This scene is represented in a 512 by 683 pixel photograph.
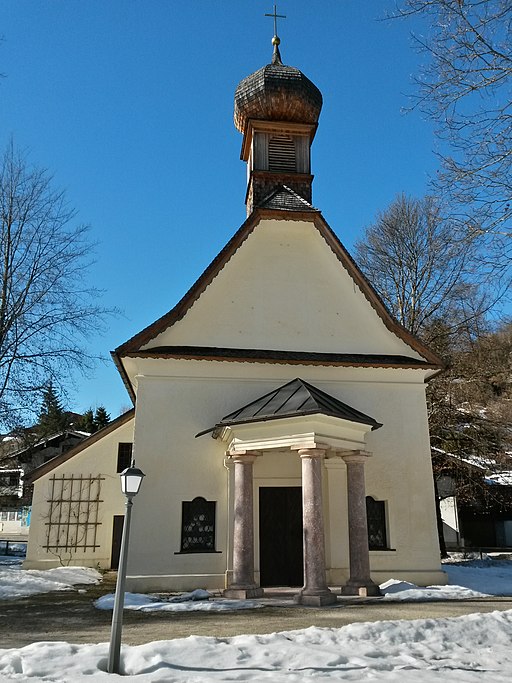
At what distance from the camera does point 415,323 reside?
23.3m

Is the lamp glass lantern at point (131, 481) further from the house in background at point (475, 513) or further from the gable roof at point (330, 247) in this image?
the house in background at point (475, 513)

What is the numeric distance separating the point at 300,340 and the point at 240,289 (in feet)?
6.56

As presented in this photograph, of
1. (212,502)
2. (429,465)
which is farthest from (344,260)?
(212,502)

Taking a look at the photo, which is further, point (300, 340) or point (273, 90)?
point (273, 90)

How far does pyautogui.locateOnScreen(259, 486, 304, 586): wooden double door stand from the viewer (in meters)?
13.7

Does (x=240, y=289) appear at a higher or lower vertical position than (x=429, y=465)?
higher

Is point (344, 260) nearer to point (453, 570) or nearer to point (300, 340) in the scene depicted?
point (300, 340)

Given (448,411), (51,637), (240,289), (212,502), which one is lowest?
(51,637)

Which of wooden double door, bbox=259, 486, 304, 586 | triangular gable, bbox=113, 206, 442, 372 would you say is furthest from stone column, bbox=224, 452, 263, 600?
triangular gable, bbox=113, 206, 442, 372

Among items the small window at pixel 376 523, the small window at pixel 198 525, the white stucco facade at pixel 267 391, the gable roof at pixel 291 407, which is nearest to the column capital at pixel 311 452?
the white stucco facade at pixel 267 391

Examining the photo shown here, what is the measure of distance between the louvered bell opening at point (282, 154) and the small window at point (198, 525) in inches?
381

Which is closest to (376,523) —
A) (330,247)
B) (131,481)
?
(330,247)

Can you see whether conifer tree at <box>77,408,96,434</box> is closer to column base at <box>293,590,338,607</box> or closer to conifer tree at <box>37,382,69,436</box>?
conifer tree at <box>37,382,69,436</box>

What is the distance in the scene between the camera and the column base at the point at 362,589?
12.0 m
